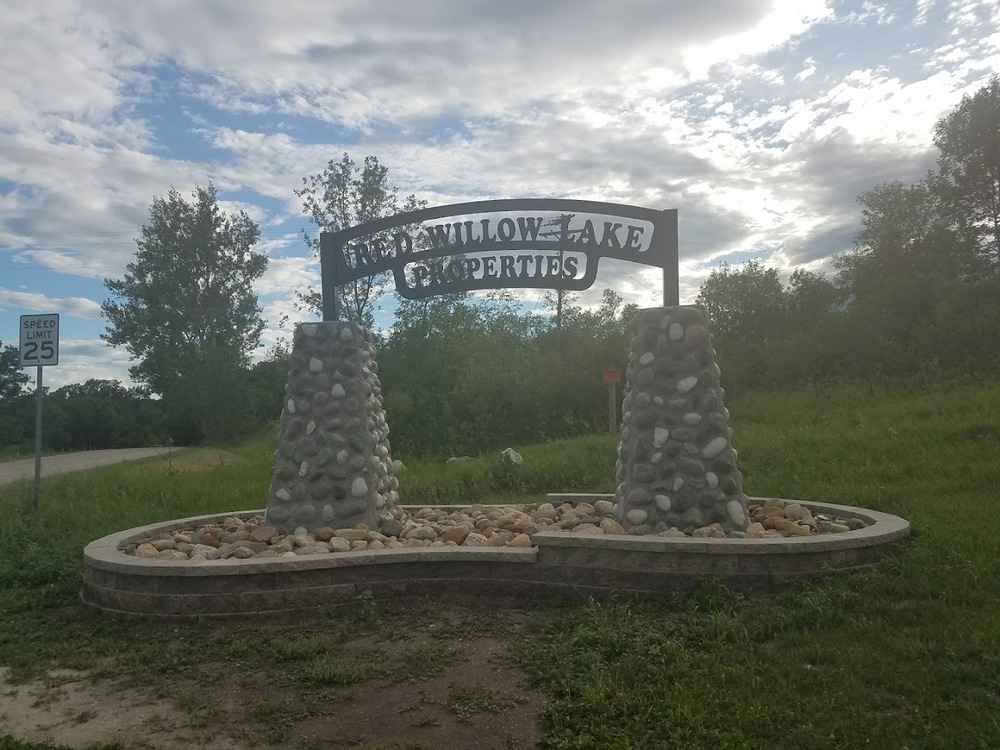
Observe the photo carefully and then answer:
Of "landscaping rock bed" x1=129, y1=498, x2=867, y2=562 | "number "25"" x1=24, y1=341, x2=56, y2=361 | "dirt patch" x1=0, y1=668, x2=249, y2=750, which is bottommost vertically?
"dirt patch" x1=0, y1=668, x2=249, y2=750

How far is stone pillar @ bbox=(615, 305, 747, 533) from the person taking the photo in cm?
584

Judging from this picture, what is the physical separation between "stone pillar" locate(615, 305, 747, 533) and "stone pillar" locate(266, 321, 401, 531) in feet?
6.76

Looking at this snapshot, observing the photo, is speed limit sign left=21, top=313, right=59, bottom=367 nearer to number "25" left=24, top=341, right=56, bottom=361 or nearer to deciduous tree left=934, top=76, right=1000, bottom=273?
number "25" left=24, top=341, right=56, bottom=361

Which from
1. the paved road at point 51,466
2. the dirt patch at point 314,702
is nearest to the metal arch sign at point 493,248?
the dirt patch at point 314,702

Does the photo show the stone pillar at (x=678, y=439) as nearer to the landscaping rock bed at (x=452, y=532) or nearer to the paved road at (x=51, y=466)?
the landscaping rock bed at (x=452, y=532)

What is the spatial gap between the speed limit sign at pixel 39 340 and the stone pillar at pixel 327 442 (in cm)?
463

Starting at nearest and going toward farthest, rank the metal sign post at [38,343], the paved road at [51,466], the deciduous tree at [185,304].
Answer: the metal sign post at [38,343] → the paved road at [51,466] → the deciduous tree at [185,304]

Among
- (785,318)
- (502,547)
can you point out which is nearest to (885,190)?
(785,318)

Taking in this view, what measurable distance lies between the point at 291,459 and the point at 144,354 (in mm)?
29398

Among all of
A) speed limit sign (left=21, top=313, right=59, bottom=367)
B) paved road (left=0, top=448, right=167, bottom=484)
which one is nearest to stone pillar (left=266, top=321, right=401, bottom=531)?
speed limit sign (left=21, top=313, right=59, bottom=367)

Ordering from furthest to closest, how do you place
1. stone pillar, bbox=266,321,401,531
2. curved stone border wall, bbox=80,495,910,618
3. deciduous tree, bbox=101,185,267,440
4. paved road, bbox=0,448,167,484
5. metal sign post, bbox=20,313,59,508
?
deciduous tree, bbox=101,185,267,440 → paved road, bbox=0,448,167,484 → metal sign post, bbox=20,313,59,508 → stone pillar, bbox=266,321,401,531 → curved stone border wall, bbox=80,495,910,618

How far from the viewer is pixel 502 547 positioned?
5484 millimetres

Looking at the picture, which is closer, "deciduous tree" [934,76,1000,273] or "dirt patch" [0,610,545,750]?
"dirt patch" [0,610,545,750]

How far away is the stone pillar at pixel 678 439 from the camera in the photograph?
5.84 m
